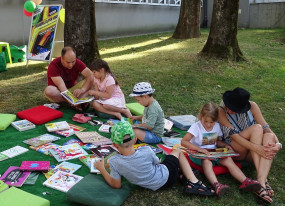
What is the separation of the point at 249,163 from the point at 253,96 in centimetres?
293

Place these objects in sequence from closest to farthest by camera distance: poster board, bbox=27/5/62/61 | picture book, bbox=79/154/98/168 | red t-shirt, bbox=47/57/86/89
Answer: picture book, bbox=79/154/98/168 → red t-shirt, bbox=47/57/86/89 → poster board, bbox=27/5/62/61

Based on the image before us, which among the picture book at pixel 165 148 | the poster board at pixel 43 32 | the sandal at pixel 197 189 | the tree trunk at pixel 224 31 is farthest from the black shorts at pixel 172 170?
the tree trunk at pixel 224 31

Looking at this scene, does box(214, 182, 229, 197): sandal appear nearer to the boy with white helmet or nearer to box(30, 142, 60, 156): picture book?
the boy with white helmet

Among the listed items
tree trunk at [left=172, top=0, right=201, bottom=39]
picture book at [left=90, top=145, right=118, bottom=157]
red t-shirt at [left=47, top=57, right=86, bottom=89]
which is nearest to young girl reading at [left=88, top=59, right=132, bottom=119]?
red t-shirt at [left=47, top=57, right=86, bottom=89]

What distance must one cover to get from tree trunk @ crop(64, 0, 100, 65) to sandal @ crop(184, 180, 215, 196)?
459 cm

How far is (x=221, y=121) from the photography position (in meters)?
3.45

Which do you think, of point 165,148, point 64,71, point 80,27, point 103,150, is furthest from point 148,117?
point 80,27

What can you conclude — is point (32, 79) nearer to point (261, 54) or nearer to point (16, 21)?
point (16, 21)

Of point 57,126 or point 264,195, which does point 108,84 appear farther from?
point 264,195

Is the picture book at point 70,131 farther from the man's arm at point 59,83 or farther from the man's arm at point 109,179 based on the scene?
the man's arm at point 109,179

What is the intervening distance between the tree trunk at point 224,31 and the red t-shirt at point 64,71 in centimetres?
413

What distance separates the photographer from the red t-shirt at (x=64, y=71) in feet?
16.5

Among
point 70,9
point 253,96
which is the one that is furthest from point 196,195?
point 70,9

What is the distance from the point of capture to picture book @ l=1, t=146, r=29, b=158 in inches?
140
